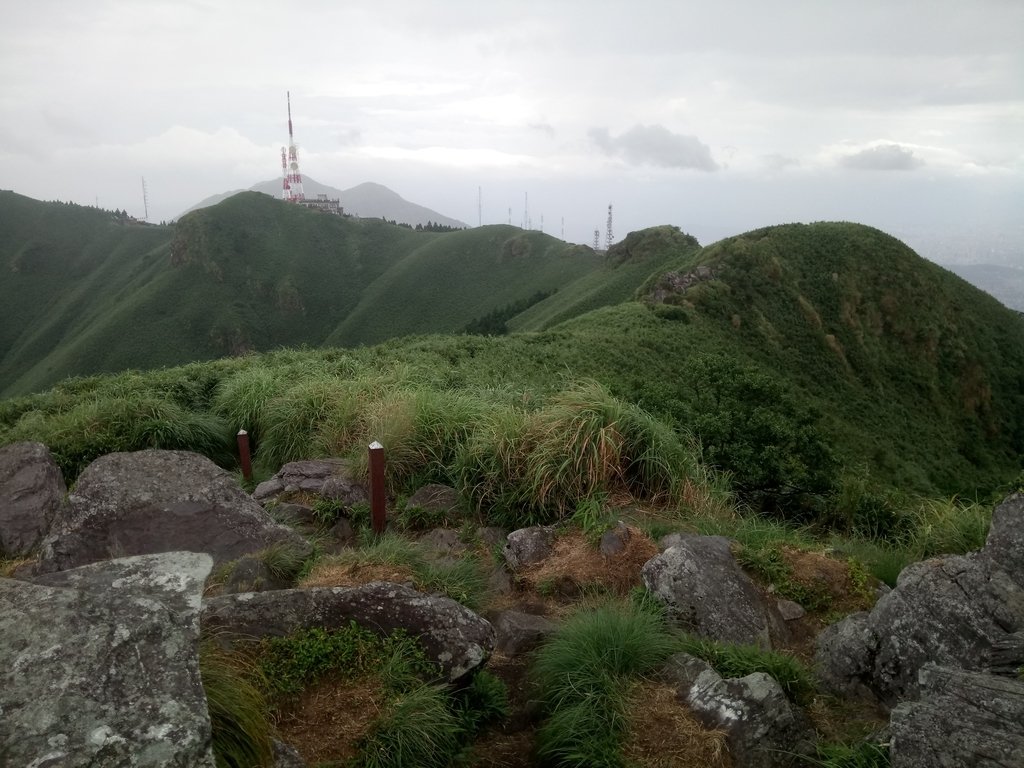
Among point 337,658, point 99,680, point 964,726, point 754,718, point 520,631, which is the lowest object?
point 520,631

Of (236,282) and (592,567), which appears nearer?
(592,567)

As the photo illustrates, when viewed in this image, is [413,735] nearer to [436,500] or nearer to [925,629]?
[925,629]

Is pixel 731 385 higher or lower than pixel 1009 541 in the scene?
lower

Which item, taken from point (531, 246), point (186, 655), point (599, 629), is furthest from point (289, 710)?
point (531, 246)

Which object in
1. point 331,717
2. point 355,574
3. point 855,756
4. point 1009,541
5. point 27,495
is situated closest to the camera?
point 855,756

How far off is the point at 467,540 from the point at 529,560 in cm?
81

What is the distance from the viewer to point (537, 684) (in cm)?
387

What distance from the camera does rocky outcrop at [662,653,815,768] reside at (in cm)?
315

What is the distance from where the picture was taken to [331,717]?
10.6 feet

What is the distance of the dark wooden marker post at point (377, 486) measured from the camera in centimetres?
573

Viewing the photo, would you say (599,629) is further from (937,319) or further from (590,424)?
(937,319)

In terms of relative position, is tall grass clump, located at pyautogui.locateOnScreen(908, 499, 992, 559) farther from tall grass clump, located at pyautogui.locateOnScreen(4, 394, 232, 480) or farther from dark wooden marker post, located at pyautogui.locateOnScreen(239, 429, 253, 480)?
tall grass clump, located at pyautogui.locateOnScreen(4, 394, 232, 480)

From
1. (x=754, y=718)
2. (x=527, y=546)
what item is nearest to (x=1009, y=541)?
(x=754, y=718)

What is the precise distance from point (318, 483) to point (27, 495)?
9.02 feet
